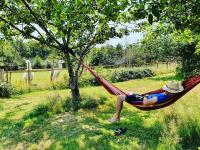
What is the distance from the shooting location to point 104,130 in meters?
7.67

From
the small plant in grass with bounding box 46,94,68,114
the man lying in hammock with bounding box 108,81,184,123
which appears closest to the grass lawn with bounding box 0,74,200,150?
A: the small plant in grass with bounding box 46,94,68,114

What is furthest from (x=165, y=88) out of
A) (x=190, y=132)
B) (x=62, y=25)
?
(x=62, y=25)

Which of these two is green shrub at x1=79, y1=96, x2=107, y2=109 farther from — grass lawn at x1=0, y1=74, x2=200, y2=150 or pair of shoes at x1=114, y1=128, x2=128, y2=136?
pair of shoes at x1=114, y1=128, x2=128, y2=136

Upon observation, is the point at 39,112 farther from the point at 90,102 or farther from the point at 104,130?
the point at 104,130

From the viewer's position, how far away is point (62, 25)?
9.05m

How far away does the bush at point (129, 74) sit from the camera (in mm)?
23534

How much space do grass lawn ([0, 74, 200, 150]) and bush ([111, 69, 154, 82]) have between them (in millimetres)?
13879

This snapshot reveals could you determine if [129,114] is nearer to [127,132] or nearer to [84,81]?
[127,132]

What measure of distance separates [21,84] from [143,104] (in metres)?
12.2

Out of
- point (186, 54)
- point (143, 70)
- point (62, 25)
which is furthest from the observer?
point (143, 70)

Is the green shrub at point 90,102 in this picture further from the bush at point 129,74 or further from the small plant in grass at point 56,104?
the bush at point 129,74

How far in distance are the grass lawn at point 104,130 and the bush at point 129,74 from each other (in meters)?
13.9

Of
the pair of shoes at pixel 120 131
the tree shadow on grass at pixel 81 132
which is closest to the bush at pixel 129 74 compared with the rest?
the tree shadow on grass at pixel 81 132

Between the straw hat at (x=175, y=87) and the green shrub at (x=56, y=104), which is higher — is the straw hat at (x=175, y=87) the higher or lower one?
the higher one
